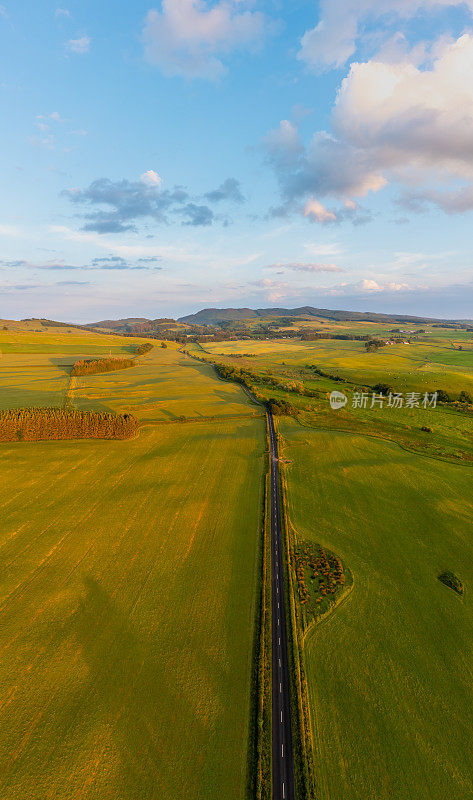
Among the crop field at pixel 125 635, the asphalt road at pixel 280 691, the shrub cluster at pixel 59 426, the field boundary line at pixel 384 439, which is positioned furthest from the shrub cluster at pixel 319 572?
the shrub cluster at pixel 59 426

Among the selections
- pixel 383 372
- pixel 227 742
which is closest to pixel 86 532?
pixel 227 742

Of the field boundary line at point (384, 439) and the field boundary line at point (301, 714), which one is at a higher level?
the field boundary line at point (384, 439)

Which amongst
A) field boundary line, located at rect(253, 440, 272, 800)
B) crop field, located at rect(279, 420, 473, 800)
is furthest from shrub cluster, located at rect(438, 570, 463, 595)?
field boundary line, located at rect(253, 440, 272, 800)

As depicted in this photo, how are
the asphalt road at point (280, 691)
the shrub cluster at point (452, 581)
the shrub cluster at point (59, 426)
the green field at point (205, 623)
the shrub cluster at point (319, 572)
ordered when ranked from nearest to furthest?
the asphalt road at point (280, 691) → the green field at point (205, 623) → the shrub cluster at point (319, 572) → the shrub cluster at point (452, 581) → the shrub cluster at point (59, 426)

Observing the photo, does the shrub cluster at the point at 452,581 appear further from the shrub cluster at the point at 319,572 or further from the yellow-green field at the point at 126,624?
the yellow-green field at the point at 126,624

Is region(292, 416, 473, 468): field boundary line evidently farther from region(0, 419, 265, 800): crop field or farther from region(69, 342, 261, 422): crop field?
region(0, 419, 265, 800): crop field

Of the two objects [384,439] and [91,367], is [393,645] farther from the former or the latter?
[91,367]
